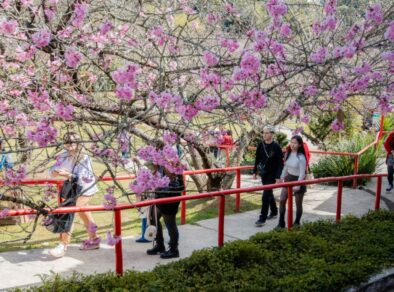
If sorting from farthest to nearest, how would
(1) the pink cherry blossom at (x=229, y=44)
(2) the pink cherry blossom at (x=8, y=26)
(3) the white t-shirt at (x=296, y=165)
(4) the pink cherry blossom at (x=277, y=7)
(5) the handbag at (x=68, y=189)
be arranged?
1. (3) the white t-shirt at (x=296, y=165)
2. (5) the handbag at (x=68, y=189)
3. (1) the pink cherry blossom at (x=229, y=44)
4. (2) the pink cherry blossom at (x=8, y=26)
5. (4) the pink cherry blossom at (x=277, y=7)

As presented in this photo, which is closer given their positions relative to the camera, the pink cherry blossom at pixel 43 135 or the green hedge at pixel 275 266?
the pink cherry blossom at pixel 43 135

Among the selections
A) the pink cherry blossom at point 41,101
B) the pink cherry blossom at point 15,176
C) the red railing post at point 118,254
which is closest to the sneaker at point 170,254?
the red railing post at point 118,254

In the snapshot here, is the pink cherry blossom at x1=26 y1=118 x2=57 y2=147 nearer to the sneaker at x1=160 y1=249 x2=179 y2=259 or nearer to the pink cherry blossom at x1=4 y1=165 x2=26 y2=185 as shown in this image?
the pink cherry blossom at x1=4 y1=165 x2=26 y2=185

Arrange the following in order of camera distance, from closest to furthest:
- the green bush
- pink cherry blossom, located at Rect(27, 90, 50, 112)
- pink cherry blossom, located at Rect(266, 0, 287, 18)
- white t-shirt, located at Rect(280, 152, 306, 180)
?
pink cherry blossom, located at Rect(266, 0, 287, 18)
pink cherry blossom, located at Rect(27, 90, 50, 112)
white t-shirt, located at Rect(280, 152, 306, 180)
the green bush

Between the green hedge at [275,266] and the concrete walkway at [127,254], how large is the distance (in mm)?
594

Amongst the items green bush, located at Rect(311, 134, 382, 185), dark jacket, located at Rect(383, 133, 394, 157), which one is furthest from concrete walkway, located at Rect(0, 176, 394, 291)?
green bush, located at Rect(311, 134, 382, 185)

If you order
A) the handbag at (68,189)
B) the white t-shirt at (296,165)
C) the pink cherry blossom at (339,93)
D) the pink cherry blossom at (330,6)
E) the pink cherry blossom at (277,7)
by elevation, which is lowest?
the handbag at (68,189)

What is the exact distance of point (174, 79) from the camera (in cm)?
489

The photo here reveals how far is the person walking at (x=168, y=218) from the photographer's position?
5902 mm

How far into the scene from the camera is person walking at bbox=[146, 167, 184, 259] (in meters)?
5.90

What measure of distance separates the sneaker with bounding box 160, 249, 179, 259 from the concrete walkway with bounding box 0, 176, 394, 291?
63 millimetres

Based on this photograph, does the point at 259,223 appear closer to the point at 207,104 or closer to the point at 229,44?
the point at 229,44

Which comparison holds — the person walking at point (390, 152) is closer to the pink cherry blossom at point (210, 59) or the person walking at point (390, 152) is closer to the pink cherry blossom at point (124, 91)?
the pink cherry blossom at point (210, 59)

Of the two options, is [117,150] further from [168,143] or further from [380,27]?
[380,27]
